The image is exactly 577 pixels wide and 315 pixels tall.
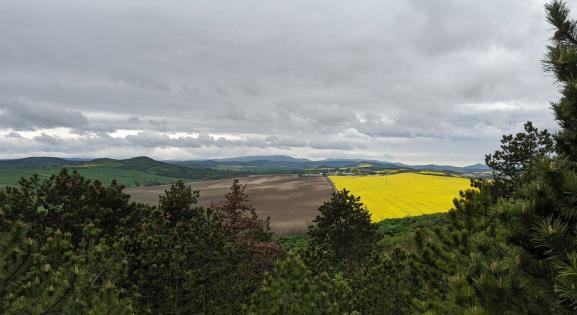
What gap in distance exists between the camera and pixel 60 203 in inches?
706

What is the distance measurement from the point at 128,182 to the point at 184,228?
183567 mm

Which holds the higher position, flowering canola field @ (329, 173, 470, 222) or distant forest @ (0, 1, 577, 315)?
distant forest @ (0, 1, 577, 315)

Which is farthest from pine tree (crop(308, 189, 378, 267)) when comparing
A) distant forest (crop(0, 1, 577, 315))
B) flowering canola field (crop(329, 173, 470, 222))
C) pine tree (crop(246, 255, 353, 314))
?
flowering canola field (crop(329, 173, 470, 222))

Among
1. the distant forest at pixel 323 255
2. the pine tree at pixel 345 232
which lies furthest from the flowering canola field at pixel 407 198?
the distant forest at pixel 323 255

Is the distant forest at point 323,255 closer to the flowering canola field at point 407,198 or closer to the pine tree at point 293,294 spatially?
the pine tree at point 293,294

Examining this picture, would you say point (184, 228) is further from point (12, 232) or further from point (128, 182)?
point (128, 182)

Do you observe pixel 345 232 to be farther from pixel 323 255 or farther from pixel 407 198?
pixel 407 198

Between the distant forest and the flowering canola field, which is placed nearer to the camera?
the distant forest

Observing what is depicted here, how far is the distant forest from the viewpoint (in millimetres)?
4875

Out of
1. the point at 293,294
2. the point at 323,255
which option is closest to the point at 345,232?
the point at 323,255

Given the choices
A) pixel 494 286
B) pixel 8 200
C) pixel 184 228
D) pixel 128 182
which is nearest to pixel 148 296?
pixel 184 228

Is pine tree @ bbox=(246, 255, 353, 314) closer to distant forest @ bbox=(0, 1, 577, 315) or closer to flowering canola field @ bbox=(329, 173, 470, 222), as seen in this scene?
distant forest @ bbox=(0, 1, 577, 315)

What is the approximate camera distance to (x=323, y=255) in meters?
16.5

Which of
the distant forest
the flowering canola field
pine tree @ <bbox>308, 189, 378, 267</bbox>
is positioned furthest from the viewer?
the flowering canola field
